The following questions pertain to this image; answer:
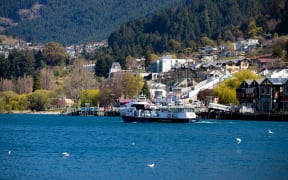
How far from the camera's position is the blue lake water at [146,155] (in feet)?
163

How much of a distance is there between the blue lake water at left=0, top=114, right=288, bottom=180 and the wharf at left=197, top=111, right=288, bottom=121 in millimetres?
24321

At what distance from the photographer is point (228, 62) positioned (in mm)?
181500

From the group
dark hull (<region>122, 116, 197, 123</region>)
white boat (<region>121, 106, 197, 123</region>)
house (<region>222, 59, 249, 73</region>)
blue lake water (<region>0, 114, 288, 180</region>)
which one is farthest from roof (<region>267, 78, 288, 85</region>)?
house (<region>222, 59, 249, 73</region>)

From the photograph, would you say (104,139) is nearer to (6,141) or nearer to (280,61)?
(6,141)

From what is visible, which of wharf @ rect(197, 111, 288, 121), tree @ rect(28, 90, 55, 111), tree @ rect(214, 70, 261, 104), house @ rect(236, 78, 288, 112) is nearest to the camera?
wharf @ rect(197, 111, 288, 121)

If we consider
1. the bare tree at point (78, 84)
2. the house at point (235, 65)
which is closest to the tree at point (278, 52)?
the house at point (235, 65)

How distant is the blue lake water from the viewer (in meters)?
49.6

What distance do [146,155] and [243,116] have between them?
58543 millimetres

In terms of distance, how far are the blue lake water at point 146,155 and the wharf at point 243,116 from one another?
24321 mm

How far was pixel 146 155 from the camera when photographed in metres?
59.6

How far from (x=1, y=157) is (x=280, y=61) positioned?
125352 millimetres

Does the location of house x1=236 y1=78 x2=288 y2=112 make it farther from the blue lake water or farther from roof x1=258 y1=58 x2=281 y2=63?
roof x1=258 y1=58 x2=281 y2=63

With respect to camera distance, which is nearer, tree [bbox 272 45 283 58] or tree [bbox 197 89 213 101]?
tree [bbox 197 89 213 101]

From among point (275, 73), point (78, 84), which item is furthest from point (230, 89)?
point (78, 84)
